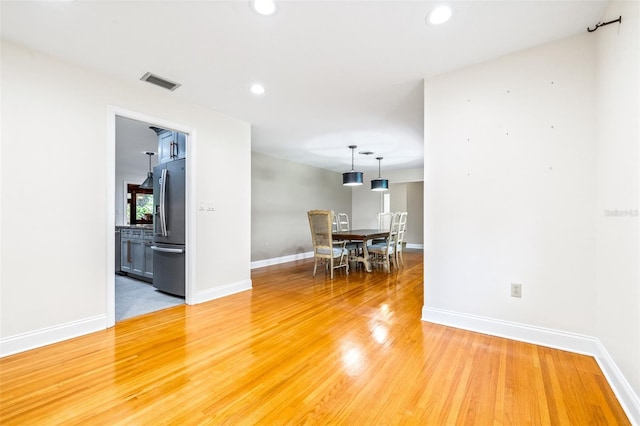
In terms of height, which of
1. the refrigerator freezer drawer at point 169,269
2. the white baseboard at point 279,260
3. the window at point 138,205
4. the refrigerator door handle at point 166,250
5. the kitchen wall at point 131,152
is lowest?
the white baseboard at point 279,260

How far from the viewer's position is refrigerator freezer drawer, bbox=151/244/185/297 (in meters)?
3.51

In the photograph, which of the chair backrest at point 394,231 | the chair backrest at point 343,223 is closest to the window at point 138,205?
the chair backrest at point 343,223

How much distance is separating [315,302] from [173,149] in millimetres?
2745

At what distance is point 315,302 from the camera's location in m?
3.35

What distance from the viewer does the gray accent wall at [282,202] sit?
19.6 feet

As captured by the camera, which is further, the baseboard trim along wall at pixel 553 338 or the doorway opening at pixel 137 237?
the doorway opening at pixel 137 237

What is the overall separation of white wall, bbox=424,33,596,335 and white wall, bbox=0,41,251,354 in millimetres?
3105

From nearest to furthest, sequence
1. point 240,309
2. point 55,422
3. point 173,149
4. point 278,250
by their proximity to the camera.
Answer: point 55,422
point 240,309
point 173,149
point 278,250

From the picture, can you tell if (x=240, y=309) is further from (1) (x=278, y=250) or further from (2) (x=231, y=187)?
(1) (x=278, y=250)

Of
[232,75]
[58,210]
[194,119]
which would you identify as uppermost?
[232,75]

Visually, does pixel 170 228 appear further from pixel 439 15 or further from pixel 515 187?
pixel 515 187

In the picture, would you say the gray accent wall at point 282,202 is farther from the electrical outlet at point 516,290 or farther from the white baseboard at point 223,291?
the electrical outlet at point 516,290

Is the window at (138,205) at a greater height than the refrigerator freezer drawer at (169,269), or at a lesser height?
greater

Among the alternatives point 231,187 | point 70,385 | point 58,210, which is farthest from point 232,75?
point 70,385
